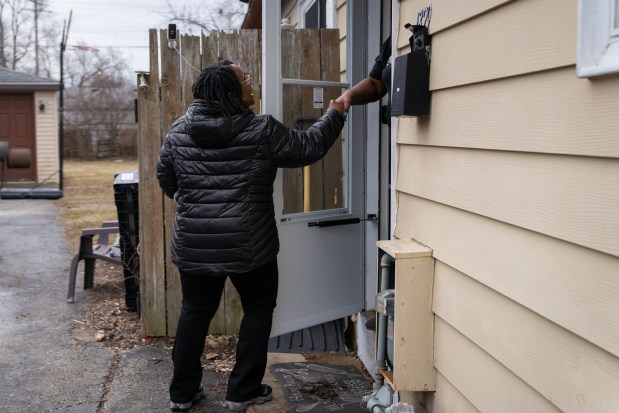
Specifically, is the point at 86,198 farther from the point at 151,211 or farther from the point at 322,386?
the point at 322,386

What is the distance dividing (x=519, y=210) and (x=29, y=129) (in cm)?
1734

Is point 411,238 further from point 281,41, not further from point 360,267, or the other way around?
point 281,41

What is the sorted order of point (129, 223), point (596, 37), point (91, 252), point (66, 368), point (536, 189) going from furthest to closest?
1. point (91, 252)
2. point (129, 223)
3. point (66, 368)
4. point (536, 189)
5. point (596, 37)

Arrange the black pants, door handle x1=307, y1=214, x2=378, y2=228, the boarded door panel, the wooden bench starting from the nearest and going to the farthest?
1. the black pants
2. door handle x1=307, y1=214, x2=378, y2=228
3. the wooden bench
4. the boarded door panel

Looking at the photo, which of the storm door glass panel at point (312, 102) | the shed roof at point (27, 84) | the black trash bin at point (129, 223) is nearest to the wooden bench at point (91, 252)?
the black trash bin at point (129, 223)

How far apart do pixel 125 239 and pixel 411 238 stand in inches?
116

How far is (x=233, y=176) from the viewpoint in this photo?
3.46 metres

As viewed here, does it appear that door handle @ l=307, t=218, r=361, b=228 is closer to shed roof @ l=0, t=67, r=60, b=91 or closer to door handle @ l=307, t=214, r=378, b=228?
door handle @ l=307, t=214, r=378, b=228

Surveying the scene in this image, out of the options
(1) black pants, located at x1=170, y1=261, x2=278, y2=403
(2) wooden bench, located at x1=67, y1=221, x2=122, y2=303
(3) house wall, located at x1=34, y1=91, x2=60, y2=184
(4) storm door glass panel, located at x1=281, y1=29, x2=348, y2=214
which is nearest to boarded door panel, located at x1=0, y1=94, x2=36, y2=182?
(3) house wall, located at x1=34, y1=91, x2=60, y2=184

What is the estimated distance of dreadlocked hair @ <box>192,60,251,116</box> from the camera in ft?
11.2

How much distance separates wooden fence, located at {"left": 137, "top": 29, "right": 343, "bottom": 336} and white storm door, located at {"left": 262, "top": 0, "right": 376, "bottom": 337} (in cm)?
1

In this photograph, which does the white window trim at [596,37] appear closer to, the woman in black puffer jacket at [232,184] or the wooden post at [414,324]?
the wooden post at [414,324]

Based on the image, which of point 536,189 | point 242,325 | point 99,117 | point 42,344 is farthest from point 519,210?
point 99,117

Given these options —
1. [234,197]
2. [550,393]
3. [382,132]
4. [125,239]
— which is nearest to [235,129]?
[234,197]
